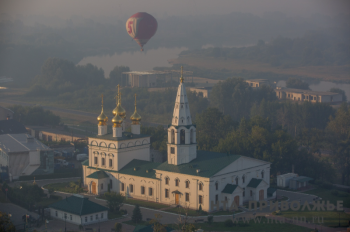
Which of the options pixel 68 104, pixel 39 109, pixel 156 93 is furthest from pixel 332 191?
pixel 68 104

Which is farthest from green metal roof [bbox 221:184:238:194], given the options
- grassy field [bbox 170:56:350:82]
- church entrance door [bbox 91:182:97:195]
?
grassy field [bbox 170:56:350:82]

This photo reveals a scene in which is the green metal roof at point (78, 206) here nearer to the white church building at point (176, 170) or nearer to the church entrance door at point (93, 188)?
the white church building at point (176, 170)

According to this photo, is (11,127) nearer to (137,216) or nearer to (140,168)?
(140,168)

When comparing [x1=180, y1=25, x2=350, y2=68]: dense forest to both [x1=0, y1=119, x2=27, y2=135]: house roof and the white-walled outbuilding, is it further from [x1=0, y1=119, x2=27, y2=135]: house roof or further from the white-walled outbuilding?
the white-walled outbuilding

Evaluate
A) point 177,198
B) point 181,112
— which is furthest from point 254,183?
point 181,112

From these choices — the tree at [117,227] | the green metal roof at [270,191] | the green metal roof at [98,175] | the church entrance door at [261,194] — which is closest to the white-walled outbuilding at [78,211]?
the tree at [117,227]

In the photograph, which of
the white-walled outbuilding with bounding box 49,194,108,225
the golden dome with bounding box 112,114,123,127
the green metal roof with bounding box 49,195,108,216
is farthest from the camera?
the golden dome with bounding box 112,114,123,127
